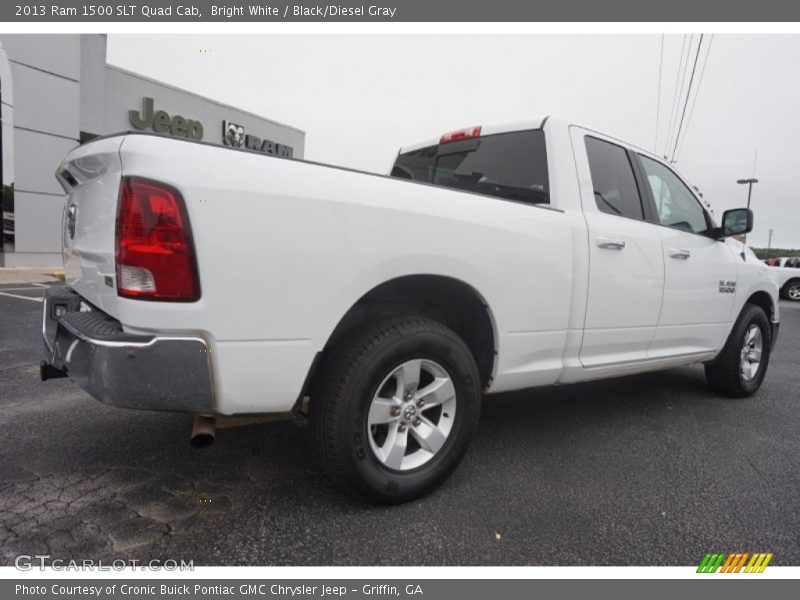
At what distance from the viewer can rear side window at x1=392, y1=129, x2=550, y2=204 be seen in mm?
2881

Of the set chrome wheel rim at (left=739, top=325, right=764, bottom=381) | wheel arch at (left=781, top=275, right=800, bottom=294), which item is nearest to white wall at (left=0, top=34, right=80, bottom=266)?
chrome wheel rim at (left=739, top=325, right=764, bottom=381)

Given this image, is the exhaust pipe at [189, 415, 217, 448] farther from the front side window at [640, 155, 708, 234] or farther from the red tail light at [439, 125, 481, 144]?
the front side window at [640, 155, 708, 234]

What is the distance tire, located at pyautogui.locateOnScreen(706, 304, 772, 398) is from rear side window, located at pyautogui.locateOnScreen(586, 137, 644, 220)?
172 centimetres

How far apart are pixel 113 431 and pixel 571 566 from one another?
98.0 inches

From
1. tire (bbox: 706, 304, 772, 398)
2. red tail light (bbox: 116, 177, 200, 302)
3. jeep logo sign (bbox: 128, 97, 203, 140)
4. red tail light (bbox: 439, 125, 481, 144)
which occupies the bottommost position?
tire (bbox: 706, 304, 772, 398)

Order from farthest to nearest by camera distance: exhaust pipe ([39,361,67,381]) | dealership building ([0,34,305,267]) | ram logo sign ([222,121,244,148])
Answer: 1. ram logo sign ([222,121,244,148])
2. dealership building ([0,34,305,267])
3. exhaust pipe ([39,361,67,381])

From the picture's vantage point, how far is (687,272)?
345 cm

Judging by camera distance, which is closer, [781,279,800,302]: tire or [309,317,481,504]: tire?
[309,317,481,504]: tire

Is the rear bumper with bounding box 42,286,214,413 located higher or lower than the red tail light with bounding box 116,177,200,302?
lower

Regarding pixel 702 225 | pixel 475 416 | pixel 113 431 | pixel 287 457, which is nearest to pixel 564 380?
pixel 475 416

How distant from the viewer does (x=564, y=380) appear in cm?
283

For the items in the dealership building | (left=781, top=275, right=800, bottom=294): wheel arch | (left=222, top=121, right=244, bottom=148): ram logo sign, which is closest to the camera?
the dealership building

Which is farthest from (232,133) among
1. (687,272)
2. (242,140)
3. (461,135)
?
(687,272)

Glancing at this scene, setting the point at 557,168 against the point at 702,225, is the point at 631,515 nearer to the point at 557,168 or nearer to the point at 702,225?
the point at 557,168
